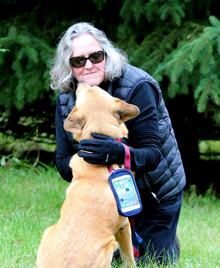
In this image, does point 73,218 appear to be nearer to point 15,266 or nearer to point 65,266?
point 65,266

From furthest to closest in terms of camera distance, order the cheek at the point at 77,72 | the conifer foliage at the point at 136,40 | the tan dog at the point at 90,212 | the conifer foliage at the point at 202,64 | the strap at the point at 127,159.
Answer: the conifer foliage at the point at 136,40
the conifer foliage at the point at 202,64
the cheek at the point at 77,72
the strap at the point at 127,159
the tan dog at the point at 90,212

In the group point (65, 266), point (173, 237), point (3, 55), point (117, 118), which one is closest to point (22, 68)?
point (3, 55)

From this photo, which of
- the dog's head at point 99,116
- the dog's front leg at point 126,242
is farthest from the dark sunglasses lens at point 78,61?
the dog's front leg at point 126,242

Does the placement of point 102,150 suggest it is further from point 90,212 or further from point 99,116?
point 90,212

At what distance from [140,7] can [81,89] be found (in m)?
2.87

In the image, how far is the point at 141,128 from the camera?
2758 mm

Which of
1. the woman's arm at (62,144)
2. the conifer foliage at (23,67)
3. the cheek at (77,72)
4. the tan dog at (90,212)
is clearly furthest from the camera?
the conifer foliage at (23,67)

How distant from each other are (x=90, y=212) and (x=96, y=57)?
1.49 meters

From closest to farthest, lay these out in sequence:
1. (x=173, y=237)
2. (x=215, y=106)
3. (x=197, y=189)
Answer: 1. (x=173, y=237)
2. (x=215, y=106)
3. (x=197, y=189)

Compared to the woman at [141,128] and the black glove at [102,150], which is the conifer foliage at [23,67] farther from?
the black glove at [102,150]

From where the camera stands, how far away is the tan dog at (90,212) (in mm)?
2100

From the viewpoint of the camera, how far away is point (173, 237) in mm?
3293

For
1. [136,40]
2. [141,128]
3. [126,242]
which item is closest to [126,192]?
[126,242]

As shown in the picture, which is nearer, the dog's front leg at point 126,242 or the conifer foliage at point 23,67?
the dog's front leg at point 126,242
